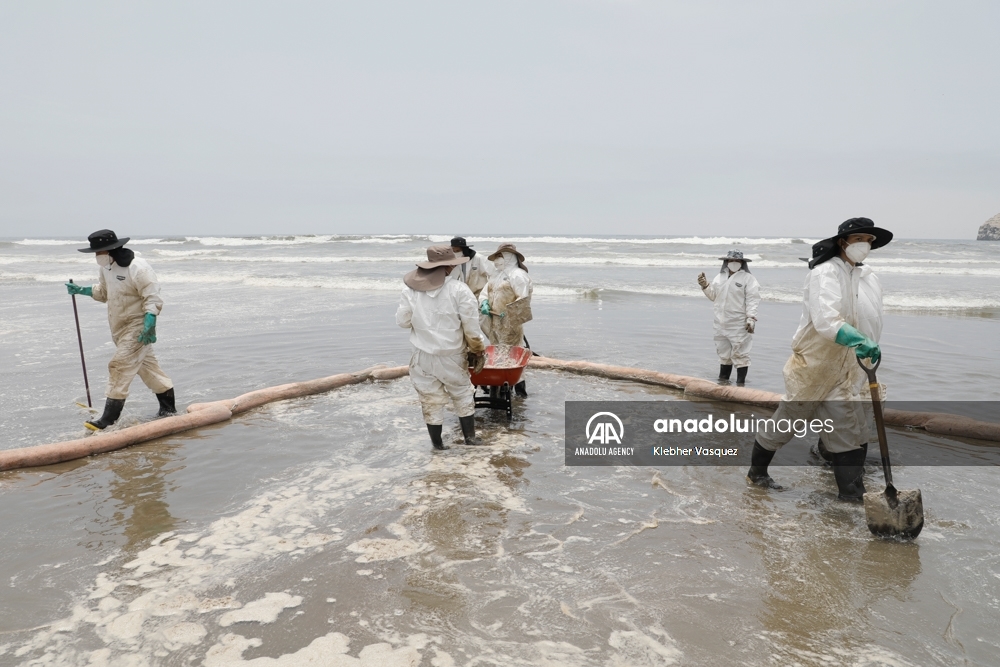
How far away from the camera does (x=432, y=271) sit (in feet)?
15.7

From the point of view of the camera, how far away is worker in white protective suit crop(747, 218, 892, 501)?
360cm

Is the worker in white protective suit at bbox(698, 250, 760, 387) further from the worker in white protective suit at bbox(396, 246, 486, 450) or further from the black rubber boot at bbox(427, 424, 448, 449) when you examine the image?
the black rubber boot at bbox(427, 424, 448, 449)

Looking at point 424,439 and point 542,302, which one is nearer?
point 424,439

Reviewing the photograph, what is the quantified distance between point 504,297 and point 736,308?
276cm

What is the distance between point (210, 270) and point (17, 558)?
2512 cm

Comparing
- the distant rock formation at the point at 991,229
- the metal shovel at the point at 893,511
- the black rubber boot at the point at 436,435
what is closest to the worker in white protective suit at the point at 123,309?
the black rubber boot at the point at 436,435

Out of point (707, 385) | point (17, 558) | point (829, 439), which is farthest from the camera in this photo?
point (707, 385)

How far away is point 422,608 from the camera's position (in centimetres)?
279

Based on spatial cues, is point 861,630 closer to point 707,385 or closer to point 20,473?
point 707,385

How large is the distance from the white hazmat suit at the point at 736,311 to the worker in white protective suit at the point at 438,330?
3516mm

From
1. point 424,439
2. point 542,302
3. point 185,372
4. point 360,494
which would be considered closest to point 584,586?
point 360,494

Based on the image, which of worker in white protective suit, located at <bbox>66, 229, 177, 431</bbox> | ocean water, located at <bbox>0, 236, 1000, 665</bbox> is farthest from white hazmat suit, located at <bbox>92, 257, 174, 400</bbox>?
ocean water, located at <bbox>0, 236, 1000, 665</bbox>

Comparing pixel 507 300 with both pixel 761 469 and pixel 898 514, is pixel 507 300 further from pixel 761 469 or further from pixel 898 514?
→ pixel 898 514

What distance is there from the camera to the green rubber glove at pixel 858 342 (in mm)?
3293
